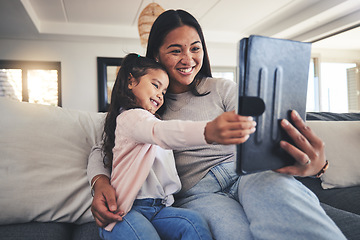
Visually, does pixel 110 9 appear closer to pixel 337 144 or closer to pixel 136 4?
pixel 136 4

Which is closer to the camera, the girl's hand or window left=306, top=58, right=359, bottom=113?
the girl's hand

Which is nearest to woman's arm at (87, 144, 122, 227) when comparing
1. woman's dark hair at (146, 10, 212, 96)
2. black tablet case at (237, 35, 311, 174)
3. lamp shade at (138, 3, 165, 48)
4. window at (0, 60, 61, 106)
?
black tablet case at (237, 35, 311, 174)

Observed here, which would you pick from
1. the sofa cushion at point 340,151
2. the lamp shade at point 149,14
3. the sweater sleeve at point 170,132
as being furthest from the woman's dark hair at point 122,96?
the lamp shade at point 149,14

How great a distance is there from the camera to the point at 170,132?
684 mm

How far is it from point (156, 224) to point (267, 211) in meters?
0.35

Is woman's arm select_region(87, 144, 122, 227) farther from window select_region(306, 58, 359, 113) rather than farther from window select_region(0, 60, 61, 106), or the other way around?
window select_region(306, 58, 359, 113)

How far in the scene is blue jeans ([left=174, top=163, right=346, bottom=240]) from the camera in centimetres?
68

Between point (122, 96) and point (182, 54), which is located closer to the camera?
point (122, 96)

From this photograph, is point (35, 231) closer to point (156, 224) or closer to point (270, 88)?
point (156, 224)

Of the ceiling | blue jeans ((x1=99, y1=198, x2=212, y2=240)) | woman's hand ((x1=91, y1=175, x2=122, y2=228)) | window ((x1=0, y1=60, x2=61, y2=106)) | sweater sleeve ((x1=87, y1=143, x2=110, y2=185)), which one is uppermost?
the ceiling

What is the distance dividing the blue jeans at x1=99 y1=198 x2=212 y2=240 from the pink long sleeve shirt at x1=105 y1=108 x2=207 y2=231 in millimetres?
26

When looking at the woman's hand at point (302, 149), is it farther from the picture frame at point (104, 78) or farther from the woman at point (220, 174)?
the picture frame at point (104, 78)

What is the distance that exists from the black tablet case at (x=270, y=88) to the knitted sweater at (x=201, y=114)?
0.32 m

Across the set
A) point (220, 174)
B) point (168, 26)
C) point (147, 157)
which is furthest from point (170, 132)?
point (168, 26)
